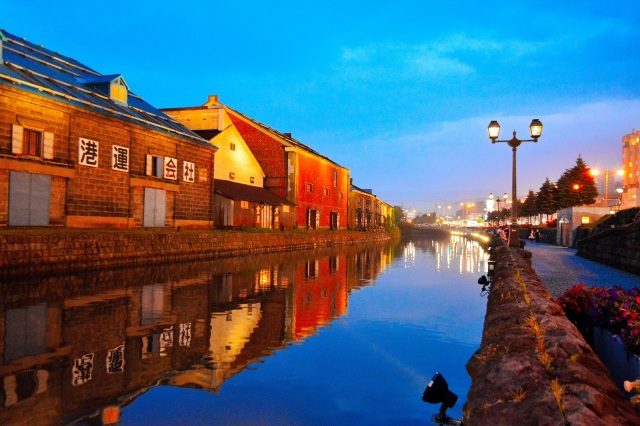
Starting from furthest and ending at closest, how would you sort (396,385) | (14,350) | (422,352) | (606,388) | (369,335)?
1. (369,335)
2. (422,352)
3. (14,350)
4. (396,385)
5. (606,388)

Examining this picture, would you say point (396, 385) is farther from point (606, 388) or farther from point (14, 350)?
point (14, 350)

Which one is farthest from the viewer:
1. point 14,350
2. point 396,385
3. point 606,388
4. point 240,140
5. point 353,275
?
point 240,140

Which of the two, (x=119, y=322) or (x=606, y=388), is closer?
(x=606, y=388)

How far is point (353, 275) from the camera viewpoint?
20.8 metres

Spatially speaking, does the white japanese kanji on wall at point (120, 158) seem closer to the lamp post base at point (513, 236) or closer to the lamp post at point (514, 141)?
the lamp post at point (514, 141)

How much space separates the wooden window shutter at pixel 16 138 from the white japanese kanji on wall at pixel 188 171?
11.2m

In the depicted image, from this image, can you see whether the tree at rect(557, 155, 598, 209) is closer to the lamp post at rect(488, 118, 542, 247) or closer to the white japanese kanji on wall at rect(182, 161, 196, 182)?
the lamp post at rect(488, 118, 542, 247)

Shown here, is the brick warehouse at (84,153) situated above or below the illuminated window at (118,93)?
below

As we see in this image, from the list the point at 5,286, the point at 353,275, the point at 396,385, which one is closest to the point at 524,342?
the point at 396,385

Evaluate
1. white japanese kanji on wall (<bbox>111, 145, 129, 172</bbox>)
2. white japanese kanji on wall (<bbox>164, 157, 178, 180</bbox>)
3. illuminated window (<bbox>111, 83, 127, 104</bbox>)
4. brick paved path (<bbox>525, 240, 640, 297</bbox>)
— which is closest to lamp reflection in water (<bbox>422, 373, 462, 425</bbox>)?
brick paved path (<bbox>525, 240, 640, 297</bbox>)

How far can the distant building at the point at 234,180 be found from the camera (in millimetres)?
36594

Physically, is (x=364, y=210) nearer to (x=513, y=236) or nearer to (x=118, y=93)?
(x=118, y=93)

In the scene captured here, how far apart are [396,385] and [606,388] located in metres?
3.16

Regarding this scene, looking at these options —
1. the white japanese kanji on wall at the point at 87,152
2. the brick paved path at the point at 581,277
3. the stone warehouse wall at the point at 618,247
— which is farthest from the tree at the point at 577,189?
the white japanese kanji on wall at the point at 87,152
